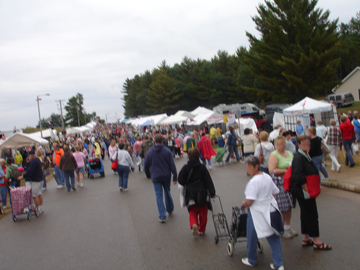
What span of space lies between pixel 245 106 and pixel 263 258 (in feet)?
106

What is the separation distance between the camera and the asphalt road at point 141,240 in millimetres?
4695

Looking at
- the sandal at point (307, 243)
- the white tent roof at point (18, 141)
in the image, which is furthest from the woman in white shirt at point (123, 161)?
the white tent roof at point (18, 141)

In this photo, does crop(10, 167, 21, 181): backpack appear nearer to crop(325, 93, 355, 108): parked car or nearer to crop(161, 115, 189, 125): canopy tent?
crop(161, 115, 189, 125): canopy tent

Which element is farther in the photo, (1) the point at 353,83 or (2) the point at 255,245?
(1) the point at 353,83

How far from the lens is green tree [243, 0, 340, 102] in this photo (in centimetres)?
3538

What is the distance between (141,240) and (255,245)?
2388 millimetres

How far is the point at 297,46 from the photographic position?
117 ft

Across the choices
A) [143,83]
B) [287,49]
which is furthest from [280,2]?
[143,83]

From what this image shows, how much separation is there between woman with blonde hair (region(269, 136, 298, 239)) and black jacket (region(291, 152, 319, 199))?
1.74 ft

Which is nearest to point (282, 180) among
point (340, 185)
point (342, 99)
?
point (340, 185)

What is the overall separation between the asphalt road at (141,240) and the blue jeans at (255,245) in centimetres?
23

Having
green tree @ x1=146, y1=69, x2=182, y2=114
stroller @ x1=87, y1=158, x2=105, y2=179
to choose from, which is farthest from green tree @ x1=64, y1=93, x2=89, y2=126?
stroller @ x1=87, y1=158, x2=105, y2=179

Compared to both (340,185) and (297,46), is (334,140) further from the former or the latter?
(297,46)

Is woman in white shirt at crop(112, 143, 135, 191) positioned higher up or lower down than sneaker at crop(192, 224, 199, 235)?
higher up
